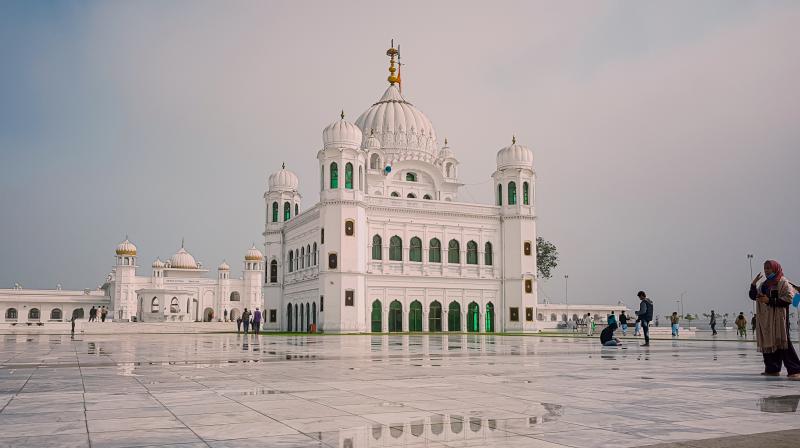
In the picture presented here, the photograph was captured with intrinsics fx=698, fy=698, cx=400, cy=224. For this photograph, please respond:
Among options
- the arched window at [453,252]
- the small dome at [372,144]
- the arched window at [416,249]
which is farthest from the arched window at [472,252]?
the small dome at [372,144]

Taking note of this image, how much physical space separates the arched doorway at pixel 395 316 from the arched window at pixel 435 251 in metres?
4.37

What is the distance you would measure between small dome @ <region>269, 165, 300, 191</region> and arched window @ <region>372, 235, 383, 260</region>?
44.3 ft

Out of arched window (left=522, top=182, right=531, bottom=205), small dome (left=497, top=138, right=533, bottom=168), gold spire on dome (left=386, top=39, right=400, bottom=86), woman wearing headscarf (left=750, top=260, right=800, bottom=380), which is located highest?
gold spire on dome (left=386, top=39, right=400, bottom=86)

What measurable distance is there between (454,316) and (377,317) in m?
6.15

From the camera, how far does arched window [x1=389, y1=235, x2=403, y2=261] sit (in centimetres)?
4912

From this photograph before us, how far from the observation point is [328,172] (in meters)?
47.4

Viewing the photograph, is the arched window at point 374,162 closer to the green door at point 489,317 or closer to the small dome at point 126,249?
the green door at point 489,317

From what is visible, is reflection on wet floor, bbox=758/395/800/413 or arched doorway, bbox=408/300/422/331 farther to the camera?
arched doorway, bbox=408/300/422/331

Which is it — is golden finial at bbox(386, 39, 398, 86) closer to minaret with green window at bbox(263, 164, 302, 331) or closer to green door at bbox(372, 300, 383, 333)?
minaret with green window at bbox(263, 164, 302, 331)

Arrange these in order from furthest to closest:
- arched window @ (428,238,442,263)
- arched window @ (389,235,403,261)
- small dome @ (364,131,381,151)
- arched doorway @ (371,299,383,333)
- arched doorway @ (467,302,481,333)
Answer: small dome @ (364,131,381,151) → arched doorway @ (467,302,481,333) → arched window @ (428,238,442,263) → arched window @ (389,235,403,261) → arched doorway @ (371,299,383,333)

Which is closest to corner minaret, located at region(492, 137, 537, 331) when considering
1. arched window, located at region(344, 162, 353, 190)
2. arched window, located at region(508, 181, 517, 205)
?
arched window, located at region(508, 181, 517, 205)

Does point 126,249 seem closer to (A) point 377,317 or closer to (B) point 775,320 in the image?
(A) point 377,317

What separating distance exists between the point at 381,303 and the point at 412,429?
139 ft

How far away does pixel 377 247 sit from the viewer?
48.7m
